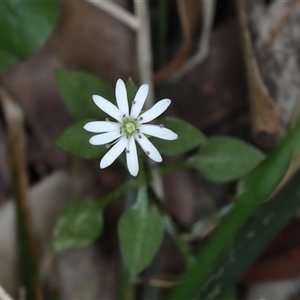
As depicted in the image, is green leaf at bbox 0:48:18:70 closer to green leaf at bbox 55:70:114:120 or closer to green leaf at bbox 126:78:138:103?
green leaf at bbox 55:70:114:120

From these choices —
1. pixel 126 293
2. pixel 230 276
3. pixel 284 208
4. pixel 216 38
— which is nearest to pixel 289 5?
pixel 216 38

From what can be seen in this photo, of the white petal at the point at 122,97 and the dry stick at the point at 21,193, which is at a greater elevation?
the white petal at the point at 122,97

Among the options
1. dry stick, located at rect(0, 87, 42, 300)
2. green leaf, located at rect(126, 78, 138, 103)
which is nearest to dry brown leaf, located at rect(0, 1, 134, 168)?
dry stick, located at rect(0, 87, 42, 300)

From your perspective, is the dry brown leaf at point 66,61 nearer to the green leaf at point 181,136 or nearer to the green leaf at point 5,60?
the green leaf at point 5,60

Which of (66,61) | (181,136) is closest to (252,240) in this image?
(181,136)

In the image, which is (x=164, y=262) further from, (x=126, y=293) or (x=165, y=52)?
(x=165, y=52)

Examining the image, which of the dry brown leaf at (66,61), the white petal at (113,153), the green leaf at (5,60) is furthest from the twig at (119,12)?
the white petal at (113,153)

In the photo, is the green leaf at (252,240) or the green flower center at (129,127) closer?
the green flower center at (129,127)
